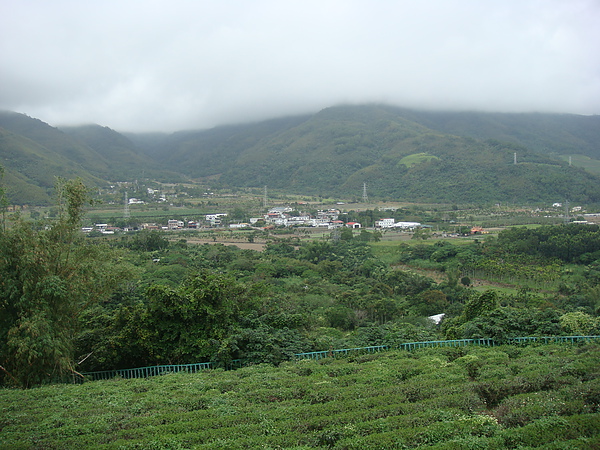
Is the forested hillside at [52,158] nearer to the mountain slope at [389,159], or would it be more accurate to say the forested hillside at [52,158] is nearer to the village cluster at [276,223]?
the village cluster at [276,223]

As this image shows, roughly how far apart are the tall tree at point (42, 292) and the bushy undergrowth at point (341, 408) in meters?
0.81

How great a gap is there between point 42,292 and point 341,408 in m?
7.23

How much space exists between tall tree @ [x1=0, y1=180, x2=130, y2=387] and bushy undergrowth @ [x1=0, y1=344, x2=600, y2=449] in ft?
2.65

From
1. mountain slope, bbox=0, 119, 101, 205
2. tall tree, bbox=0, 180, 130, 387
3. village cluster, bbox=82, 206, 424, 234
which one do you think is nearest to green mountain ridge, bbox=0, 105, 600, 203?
mountain slope, bbox=0, 119, 101, 205

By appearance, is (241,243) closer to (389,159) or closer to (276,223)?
(276,223)

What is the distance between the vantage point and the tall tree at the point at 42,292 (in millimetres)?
9234

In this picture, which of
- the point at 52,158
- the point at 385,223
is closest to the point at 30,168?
the point at 52,158

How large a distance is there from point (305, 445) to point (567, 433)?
307cm

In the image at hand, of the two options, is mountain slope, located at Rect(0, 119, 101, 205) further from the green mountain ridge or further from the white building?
the white building

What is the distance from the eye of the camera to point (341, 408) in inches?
251

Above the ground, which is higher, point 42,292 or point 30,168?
point 30,168

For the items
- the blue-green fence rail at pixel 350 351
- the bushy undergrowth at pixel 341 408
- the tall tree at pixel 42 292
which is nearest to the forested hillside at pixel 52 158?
the tall tree at pixel 42 292

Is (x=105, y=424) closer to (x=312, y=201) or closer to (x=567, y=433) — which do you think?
(x=567, y=433)

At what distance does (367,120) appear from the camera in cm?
13450
